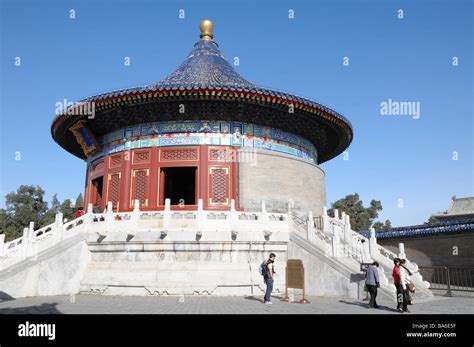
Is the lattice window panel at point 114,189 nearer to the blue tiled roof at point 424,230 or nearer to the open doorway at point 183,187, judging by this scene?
the open doorway at point 183,187

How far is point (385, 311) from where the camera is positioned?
26.7ft

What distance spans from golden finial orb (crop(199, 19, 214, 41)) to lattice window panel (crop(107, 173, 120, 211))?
11.8 meters

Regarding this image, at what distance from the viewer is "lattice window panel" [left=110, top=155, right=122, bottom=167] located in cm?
1666

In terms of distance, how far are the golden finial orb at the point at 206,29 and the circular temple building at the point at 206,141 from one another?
29.0ft

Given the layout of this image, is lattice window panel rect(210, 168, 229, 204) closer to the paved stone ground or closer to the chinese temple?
the chinese temple

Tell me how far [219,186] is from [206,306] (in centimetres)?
684

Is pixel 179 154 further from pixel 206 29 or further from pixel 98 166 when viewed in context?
pixel 206 29

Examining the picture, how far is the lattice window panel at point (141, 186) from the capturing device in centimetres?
1551

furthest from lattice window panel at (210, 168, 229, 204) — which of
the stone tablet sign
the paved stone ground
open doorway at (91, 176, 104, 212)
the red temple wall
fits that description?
open doorway at (91, 176, 104, 212)

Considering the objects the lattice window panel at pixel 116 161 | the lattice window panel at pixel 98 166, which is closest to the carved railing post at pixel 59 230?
the lattice window panel at pixel 116 161

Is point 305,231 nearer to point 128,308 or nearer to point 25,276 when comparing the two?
point 128,308

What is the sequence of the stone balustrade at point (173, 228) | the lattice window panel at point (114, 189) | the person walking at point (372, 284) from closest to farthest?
the person walking at point (372, 284)
the stone balustrade at point (173, 228)
the lattice window panel at point (114, 189)

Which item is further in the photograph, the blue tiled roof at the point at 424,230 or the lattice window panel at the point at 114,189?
the lattice window panel at the point at 114,189

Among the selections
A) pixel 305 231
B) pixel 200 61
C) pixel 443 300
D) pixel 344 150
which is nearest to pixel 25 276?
pixel 305 231
